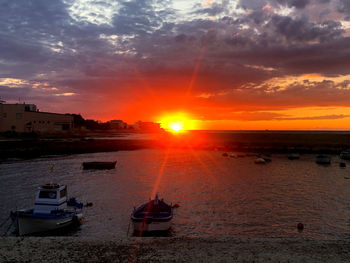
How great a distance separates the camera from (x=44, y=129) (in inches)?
5487

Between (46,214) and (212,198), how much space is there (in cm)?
2118

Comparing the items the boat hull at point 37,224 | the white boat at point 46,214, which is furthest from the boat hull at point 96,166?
the boat hull at point 37,224

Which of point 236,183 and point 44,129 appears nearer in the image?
point 236,183

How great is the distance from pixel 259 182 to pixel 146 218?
31.0 m

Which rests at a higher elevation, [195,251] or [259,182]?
[195,251]

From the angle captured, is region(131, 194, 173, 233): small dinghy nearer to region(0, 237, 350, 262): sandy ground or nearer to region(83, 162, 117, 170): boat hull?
region(0, 237, 350, 262): sandy ground

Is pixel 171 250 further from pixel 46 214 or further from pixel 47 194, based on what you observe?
pixel 47 194

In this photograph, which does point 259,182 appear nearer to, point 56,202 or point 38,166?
point 56,202

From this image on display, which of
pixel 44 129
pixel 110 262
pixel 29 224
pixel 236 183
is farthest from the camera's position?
pixel 44 129

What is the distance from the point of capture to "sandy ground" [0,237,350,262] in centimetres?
878

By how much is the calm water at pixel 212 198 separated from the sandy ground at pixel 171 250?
47.7 feet

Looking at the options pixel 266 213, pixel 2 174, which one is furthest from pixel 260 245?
pixel 2 174

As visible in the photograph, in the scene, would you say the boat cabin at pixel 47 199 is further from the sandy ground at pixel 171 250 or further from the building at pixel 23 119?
the building at pixel 23 119

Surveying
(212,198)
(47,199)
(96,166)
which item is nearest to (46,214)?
(47,199)
